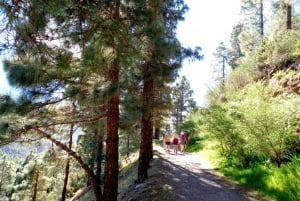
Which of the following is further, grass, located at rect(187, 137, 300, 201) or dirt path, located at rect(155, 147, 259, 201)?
dirt path, located at rect(155, 147, 259, 201)

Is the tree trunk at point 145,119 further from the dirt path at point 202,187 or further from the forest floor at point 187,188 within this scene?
the dirt path at point 202,187

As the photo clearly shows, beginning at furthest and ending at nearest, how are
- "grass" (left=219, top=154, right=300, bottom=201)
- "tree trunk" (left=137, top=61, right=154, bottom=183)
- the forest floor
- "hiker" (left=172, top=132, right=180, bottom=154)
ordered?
"hiker" (left=172, top=132, right=180, bottom=154)
"tree trunk" (left=137, top=61, right=154, bottom=183)
the forest floor
"grass" (left=219, top=154, right=300, bottom=201)

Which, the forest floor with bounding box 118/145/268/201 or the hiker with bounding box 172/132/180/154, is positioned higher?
the hiker with bounding box 172/132/180/154

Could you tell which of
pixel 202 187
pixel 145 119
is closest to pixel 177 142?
pixel 145 119

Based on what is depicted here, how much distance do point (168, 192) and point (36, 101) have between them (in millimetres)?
4058

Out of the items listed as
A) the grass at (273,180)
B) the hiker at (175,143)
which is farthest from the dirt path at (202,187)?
the hiker at (175,143)

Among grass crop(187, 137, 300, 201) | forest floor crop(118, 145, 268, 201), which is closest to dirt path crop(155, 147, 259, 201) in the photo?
forest floor crop(118, 145, 268, 201)

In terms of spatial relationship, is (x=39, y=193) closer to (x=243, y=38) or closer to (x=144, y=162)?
(x=243, y=38)

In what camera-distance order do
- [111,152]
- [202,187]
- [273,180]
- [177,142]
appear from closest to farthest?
[111,152]
[273,180]
[202,187]
[177,142]

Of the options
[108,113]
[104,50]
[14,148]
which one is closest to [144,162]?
[108,113]

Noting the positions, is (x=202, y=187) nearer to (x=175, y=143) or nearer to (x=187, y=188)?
(x=187, y=188)

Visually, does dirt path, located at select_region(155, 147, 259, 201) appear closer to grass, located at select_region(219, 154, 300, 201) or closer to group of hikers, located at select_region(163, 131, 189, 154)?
grass, located at select_region(219, 154, 300, 201)

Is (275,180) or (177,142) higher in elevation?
(177,142)

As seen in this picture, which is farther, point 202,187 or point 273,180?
point 202,187
